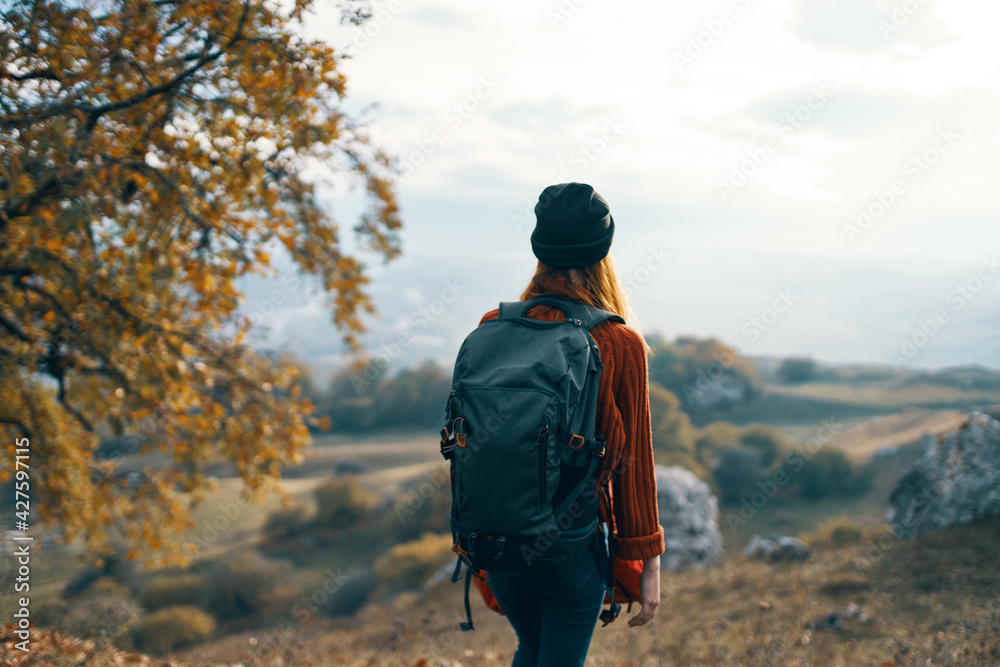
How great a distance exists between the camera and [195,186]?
464 cm

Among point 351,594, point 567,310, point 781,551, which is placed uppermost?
point 567,310

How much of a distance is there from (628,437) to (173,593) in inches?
871

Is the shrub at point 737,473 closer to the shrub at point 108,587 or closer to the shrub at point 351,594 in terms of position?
the shrub at point 351,594

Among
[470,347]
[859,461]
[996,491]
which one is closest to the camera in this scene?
[470,347]

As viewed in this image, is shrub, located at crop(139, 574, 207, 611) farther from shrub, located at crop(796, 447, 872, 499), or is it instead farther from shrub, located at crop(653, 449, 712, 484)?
shrub, located at crop(796, 447, 872, 499)

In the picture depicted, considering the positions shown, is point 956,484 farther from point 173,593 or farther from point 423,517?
point 173,593

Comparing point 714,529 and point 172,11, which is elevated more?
point 172,11

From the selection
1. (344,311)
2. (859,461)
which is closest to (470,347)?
(344,311)

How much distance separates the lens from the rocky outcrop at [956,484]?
25.3 ft

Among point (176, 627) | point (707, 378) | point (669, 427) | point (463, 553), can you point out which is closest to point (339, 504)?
point (176, 627)

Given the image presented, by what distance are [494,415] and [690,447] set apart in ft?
96.2

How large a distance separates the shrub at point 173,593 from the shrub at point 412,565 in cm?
596

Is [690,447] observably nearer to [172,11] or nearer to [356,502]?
[356,502]

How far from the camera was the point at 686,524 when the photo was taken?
13852mm
